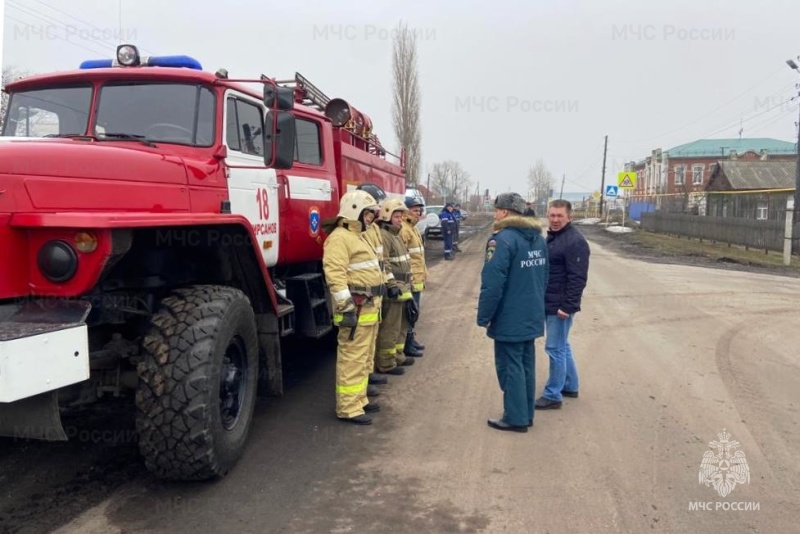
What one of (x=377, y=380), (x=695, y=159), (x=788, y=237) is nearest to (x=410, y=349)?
(x=377, y=380)

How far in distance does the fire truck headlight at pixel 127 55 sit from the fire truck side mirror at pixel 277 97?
3.69 feet

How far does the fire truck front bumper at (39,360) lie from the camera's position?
2598 millimetres

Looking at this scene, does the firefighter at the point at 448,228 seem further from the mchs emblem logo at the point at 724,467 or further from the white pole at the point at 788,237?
the mchs emblem logo at the point at 724,467

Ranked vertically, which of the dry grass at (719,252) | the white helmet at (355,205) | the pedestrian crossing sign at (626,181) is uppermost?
the pedestrian crossing sign at (626,181)

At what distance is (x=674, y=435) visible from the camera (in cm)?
464

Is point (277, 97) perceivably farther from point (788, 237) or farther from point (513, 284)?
point (788, 237)

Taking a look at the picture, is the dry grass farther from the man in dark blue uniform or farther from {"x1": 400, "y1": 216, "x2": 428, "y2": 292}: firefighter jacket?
{"x1": 400, "y1": 216, "x2": 428, "y2": 292}: firefighter jacket

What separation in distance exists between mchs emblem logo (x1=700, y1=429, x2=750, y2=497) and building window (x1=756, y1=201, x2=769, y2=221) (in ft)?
66.1

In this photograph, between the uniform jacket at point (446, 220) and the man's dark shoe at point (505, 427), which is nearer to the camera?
the man's dark shoe at point (505, 427)

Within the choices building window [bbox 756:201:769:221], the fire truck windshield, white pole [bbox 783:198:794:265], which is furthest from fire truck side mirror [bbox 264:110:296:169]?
building window [bbox 756:201:769:221]

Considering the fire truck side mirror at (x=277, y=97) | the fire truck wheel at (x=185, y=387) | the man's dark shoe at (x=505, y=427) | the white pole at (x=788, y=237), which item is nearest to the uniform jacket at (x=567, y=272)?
the man's dark shoe at (x=505, y=427)

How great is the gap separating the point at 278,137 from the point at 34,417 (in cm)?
232

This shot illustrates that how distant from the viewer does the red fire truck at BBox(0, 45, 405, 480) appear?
291cm

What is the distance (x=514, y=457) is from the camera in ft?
13.9
